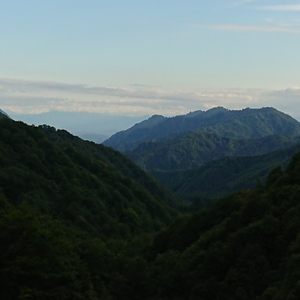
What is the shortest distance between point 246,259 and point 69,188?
6719 centimetres

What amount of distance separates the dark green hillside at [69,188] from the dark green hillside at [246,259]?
150 feet

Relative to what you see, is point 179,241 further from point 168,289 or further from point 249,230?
point 249,230

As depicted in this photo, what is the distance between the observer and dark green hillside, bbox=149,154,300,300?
4044cm

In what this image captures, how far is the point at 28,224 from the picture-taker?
171ft

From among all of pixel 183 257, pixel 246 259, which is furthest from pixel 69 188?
pixel 246 259

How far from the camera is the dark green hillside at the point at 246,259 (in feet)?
133

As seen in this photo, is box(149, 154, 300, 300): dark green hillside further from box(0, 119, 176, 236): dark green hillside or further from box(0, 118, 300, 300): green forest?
box(0, 119, 176, 236): dark green hillside

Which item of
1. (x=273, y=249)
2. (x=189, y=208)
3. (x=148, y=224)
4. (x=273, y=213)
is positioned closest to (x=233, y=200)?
(x=273, y=213)

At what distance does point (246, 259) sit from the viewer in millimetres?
43594

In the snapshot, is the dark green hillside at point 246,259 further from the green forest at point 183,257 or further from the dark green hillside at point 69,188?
the dark green hillside at point 69,188

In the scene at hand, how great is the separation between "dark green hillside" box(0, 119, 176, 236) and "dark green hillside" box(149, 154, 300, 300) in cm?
4582

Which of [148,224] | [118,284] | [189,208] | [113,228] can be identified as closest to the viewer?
[118,284]

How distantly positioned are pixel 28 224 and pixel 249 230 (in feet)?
68.7

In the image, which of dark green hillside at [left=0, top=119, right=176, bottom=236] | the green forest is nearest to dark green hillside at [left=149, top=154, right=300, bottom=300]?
the green forest
